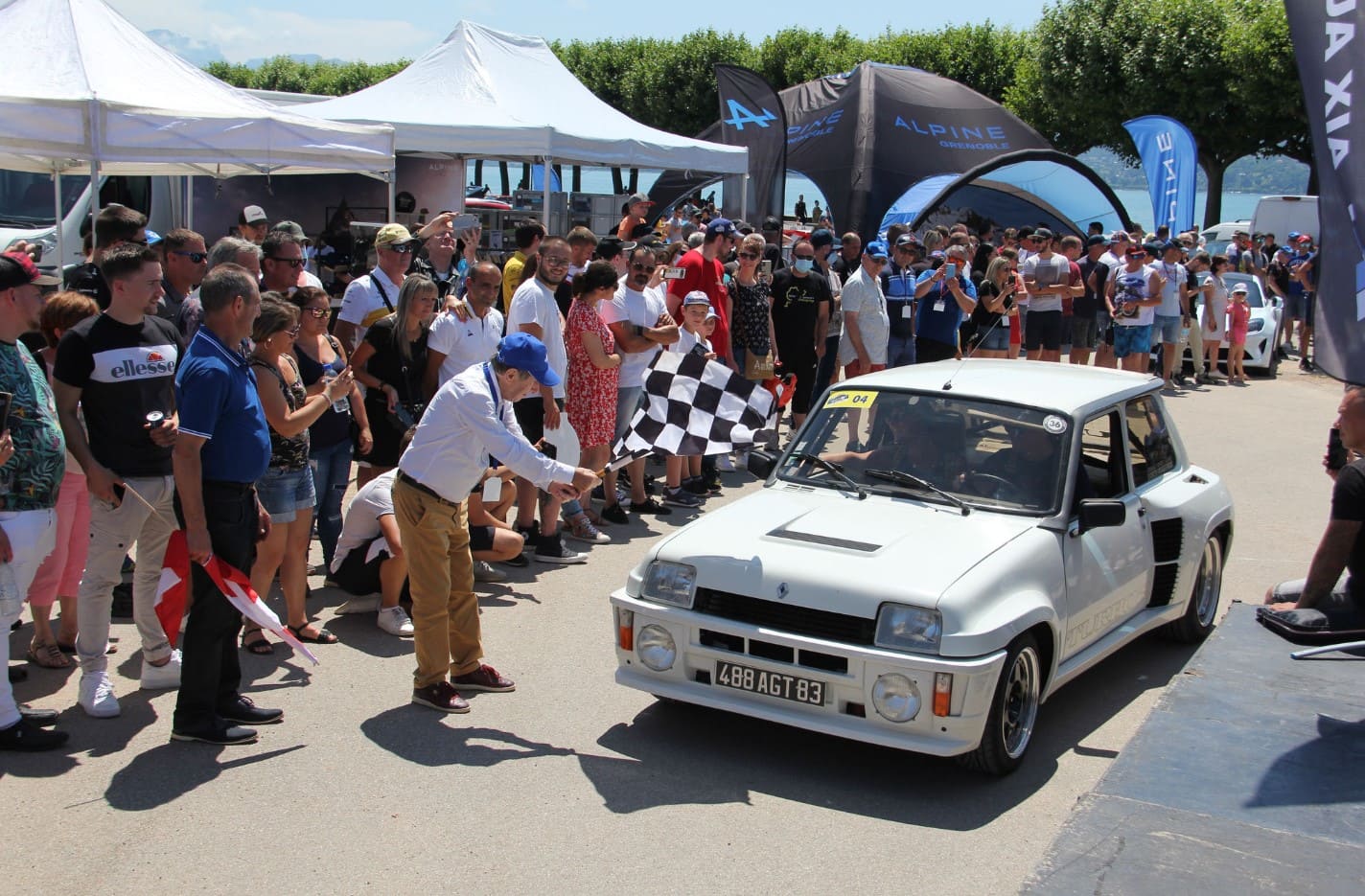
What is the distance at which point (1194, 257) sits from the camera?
1872cm

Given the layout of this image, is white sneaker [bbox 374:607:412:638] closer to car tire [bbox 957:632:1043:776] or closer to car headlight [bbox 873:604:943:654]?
car headlight [bbox 873:604:943:654]

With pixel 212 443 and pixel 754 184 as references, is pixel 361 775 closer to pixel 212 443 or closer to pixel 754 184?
pixel 212 443

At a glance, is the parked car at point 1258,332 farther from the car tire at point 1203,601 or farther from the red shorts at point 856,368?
the car tire at point 1203,601

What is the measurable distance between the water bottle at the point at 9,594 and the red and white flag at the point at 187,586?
20.5 inches

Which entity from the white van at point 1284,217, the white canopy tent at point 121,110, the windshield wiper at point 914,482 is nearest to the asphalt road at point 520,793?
the windshield wiper at point 914,482

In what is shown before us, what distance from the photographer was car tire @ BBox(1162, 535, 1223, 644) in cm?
671

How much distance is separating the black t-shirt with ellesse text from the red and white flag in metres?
0.52

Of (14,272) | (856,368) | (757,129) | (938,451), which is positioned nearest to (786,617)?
(938,451)

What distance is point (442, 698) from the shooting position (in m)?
5.58

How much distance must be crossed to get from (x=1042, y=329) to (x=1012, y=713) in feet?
38.8

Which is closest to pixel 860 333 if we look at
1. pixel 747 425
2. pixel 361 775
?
pixel 747 425

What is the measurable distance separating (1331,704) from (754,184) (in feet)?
63.4

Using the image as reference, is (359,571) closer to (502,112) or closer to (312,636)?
(312,636)

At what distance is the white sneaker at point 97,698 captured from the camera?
531 cm
